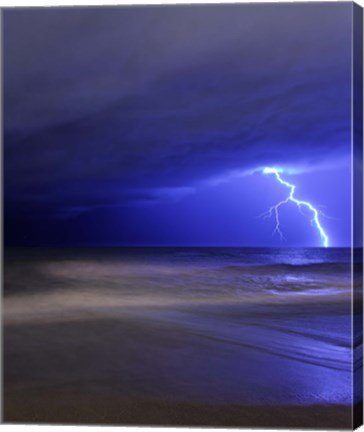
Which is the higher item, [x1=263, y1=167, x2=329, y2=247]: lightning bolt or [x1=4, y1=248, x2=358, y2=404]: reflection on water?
[x1=263, y1=167, x2=329, y2=247]: lightning bolt

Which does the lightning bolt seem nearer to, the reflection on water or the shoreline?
the reflection on water

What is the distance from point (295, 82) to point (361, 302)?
3.71ft

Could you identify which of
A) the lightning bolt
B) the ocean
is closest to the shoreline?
the ocean

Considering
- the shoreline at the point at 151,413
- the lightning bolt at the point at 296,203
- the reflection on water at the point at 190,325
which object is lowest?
the shoreline at the point at 151,413

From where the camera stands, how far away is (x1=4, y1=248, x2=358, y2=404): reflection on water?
3127 millimetres

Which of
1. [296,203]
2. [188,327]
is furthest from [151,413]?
[296,203]

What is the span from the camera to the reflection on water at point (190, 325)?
10.3 ft

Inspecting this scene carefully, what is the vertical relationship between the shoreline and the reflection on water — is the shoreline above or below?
below

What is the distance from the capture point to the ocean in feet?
10.3

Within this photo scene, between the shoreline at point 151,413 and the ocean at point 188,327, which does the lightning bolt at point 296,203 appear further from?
the shoreline at point 151,413

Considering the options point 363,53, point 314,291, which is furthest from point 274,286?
point 363,53

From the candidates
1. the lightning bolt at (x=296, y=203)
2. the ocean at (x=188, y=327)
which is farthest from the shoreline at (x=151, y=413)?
the lightning bolt at (x=296, y=203)

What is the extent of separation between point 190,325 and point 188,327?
0.01 m

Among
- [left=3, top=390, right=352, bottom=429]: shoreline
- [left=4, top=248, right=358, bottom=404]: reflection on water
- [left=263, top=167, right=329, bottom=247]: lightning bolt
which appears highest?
[left=263, top=167, right=329, bottom=247]: lightning bolt
